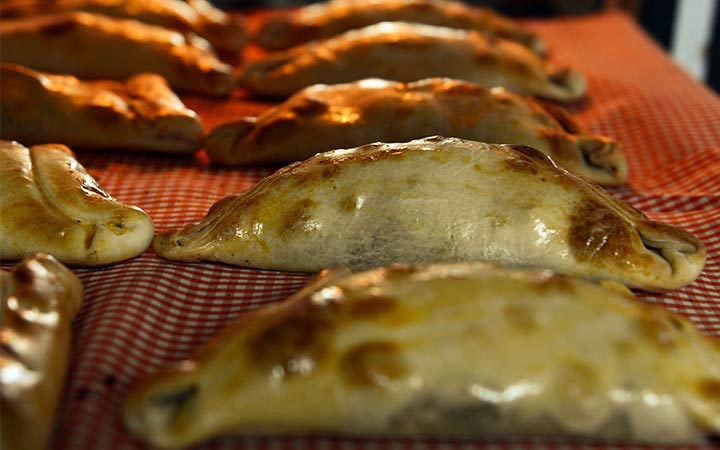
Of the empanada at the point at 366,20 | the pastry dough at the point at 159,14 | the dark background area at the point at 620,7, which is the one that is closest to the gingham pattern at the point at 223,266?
the empanada at the point at 366,20

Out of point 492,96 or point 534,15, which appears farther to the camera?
point 534,15

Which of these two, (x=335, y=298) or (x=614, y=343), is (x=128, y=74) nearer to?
(x=335, y=298)

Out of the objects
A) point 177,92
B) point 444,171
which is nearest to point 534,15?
point 177,92

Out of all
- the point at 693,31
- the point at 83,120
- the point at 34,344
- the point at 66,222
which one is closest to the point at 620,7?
the point at 693,31

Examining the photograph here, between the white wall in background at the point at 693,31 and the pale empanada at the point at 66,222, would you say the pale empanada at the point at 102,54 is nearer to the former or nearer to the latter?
the pale empanada at the point at 66,222

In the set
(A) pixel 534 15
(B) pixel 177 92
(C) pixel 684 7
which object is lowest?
(A) pixel 534 15

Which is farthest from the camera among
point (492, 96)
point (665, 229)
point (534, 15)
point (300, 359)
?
point (534, 15)
